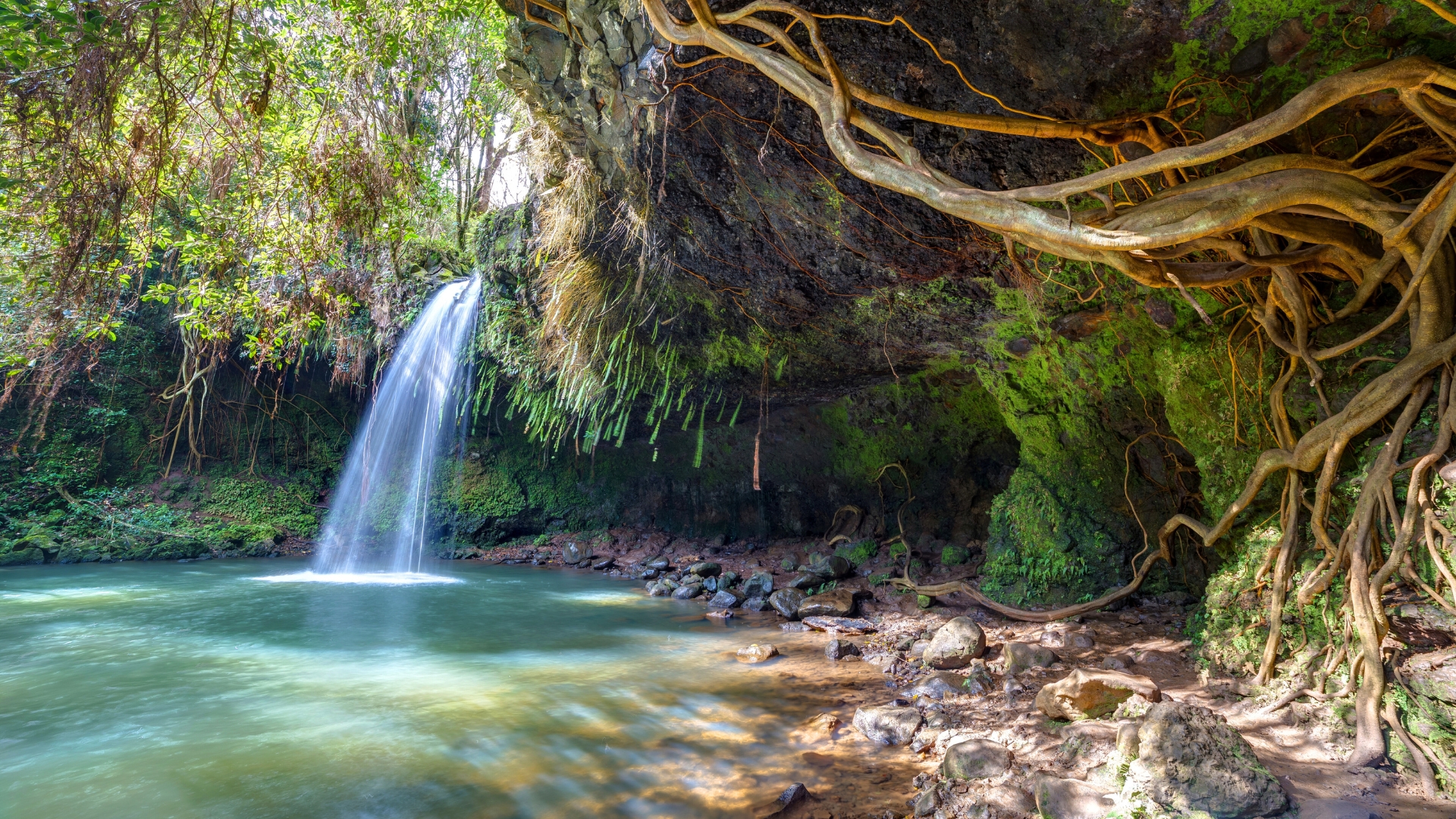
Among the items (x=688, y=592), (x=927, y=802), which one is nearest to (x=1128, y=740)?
(x=927, y=802)

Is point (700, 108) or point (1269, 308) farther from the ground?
point (700, 108)

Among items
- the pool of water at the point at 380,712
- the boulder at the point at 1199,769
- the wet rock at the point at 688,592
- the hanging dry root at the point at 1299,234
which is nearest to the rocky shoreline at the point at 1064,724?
the boulder at the point at 1199,769

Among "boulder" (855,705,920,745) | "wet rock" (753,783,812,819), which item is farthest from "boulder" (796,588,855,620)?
"wet rock" (753,783,812,819)

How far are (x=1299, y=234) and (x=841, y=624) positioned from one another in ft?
14.9

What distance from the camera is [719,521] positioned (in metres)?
11.8

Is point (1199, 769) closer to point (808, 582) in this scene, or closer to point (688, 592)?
point (808, 582)

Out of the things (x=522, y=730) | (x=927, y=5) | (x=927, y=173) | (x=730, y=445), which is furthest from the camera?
(x=730, y=445)

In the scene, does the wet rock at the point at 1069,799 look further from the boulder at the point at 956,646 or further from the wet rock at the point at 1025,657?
the boulder at the point at 956,646

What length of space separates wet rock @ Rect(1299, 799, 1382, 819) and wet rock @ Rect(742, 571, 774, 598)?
572cm

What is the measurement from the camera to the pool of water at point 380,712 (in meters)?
3.27

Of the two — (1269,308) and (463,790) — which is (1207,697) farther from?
(463,790)

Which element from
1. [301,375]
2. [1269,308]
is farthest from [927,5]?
[301,375]

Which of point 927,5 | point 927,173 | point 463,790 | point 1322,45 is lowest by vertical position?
point 463,790

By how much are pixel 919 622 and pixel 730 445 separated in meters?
5.43
